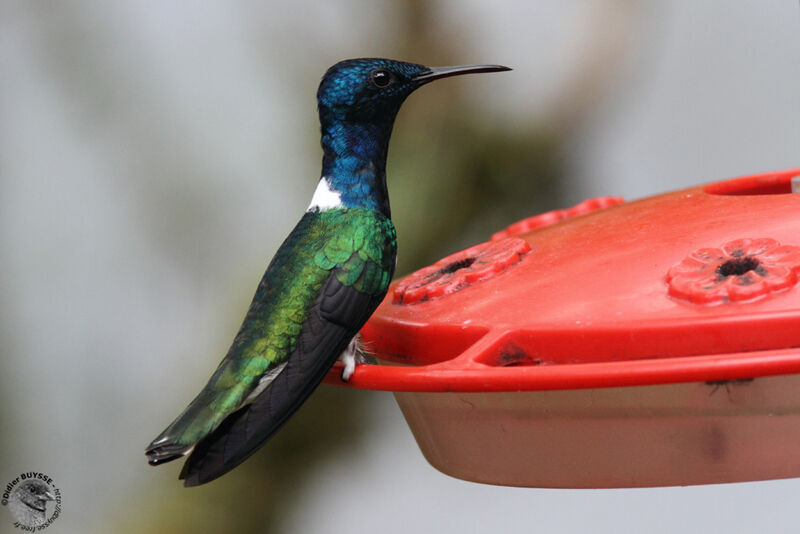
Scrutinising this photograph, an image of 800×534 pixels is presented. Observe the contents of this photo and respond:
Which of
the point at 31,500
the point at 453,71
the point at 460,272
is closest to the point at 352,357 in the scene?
the point at 460,272

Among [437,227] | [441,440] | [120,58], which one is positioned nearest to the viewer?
[441,440]

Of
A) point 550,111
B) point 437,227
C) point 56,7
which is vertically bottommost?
point 437,227

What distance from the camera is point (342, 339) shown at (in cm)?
159

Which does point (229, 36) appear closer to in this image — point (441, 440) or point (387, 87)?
point (387, 87)

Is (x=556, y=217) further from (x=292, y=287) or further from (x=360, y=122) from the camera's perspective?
(x=292, y=287)

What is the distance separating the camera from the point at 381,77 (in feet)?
6.36

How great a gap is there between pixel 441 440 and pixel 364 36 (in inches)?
66.7

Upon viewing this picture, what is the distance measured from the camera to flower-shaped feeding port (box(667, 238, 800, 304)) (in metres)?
1.19

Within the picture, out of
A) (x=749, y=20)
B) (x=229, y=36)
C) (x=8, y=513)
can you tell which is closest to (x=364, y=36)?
(x=229, y=36)

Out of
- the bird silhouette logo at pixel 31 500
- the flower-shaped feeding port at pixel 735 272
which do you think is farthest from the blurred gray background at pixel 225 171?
the flower-shaped feeding port at pixel 735 272

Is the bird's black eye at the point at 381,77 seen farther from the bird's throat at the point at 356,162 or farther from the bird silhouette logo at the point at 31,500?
the bird silhouette logo at the point at 31,500

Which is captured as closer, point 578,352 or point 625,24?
point 578,352

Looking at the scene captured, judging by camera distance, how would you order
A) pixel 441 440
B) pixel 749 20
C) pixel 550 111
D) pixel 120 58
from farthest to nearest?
pixel 749 20 → pixel 120 58 → pixel 550 111 → pixel 441 440

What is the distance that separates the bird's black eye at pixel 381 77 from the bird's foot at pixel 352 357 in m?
0.54
